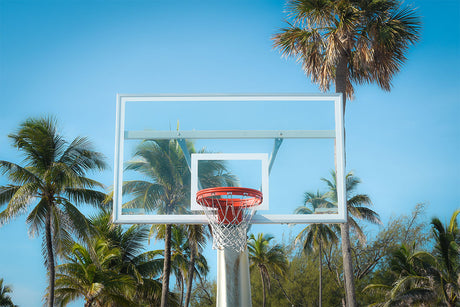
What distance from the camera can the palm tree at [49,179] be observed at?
15.8m

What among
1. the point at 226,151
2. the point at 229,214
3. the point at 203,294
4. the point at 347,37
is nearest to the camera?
the point at 229,214

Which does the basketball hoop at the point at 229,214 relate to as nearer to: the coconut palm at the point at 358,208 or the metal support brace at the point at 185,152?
the metal support brace at the point at 185,152

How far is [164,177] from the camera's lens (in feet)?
33.2

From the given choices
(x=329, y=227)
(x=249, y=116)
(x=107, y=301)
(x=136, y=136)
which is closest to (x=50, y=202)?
(x=107, y=301)

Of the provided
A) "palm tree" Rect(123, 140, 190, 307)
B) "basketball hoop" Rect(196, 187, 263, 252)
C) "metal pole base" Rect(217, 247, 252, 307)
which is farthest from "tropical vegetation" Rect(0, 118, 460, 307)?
"metal pole base" Rect(217, 247, 252, 307)

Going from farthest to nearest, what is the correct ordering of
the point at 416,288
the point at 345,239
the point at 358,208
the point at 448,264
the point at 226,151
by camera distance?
the point at 358,208 → the point at 416,288 → the point at 448,264 → the point at 345,239 → the point at 226,151

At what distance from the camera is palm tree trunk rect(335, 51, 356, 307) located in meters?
15.4

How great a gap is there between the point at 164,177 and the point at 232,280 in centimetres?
231

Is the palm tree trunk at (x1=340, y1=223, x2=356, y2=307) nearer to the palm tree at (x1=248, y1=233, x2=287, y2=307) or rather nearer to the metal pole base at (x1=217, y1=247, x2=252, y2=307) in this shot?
the metal pole base at (x1=217, y1=247, x2=252, y2=307)

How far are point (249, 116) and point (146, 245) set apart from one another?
15.0 m

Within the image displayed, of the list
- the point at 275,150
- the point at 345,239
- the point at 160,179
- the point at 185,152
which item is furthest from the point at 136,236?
the point at 275,150

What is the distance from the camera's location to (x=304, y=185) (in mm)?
9797

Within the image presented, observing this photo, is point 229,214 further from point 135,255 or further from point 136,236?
point 135,255

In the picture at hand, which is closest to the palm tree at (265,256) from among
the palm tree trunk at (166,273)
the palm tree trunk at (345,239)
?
the palm tree trunk at (166,273)
